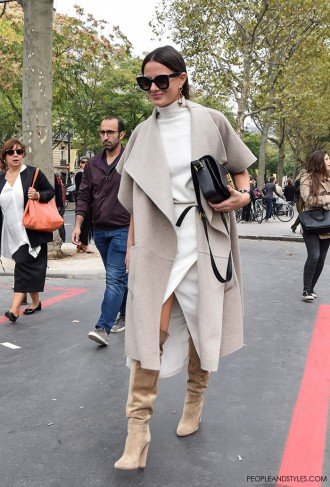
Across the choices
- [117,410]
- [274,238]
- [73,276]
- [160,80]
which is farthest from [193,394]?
[274,238]

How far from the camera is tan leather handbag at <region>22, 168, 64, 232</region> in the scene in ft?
17.2

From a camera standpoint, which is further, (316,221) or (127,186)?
(316,221)

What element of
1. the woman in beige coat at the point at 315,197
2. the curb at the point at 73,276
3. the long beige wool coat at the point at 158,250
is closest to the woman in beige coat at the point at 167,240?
the long beige wool coat at the point at 158,250

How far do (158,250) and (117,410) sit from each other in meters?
1.29

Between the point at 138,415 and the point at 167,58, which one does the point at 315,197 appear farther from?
the point at 138,415

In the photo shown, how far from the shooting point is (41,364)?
4.17 metres

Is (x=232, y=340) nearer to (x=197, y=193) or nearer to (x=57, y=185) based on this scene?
(x=197, y=193)

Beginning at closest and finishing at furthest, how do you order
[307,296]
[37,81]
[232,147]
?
[232,147], [307,296], [37,81]

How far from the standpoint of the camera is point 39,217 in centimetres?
528

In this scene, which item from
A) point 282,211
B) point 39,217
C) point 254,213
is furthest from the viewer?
point 282,211

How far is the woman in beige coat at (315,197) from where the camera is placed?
631 centimetres

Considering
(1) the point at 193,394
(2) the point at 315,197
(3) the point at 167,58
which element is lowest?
(1) the point at 193,394

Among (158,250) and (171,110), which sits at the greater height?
(171,110)

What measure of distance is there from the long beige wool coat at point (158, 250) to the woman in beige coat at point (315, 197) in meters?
4.00
